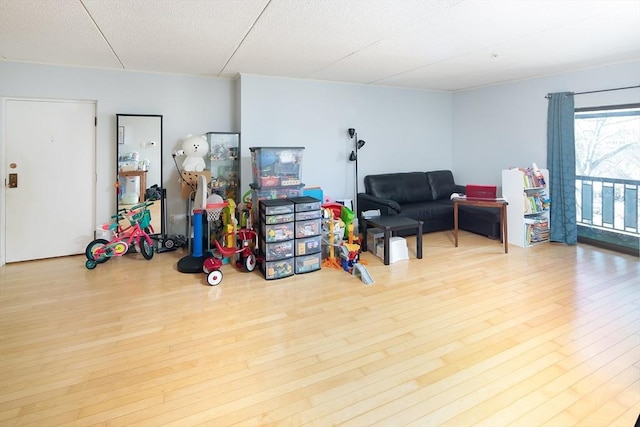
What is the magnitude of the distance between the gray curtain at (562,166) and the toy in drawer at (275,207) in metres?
3.76

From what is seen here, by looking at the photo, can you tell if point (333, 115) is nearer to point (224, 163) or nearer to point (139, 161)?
point (224, 163)

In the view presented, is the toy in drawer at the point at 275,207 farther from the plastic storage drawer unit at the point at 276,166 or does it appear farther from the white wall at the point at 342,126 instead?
the white wall at the point at 342,126

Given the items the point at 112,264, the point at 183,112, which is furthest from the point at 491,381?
the point at 183,112

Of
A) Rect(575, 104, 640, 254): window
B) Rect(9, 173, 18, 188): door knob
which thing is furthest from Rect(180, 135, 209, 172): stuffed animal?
Rect(575, 104, 640, 254): window

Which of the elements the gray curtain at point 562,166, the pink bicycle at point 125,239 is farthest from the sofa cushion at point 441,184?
the pink bicycle at point 125,239

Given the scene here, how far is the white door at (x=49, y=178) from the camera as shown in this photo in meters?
4.05

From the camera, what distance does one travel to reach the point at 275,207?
3574mm

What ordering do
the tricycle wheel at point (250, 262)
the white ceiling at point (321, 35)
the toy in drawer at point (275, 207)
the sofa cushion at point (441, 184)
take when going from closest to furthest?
the white ceiling at point (321, 35) → the toy in drawer at point (275, 207) → the tricycle wheel at point (250, 262) → the sofa cushion at point (441, 184)

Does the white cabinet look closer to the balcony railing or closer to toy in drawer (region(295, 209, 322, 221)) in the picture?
the balcony railing

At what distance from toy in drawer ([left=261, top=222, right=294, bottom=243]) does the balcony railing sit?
4171 millimetres

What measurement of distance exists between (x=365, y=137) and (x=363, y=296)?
10.4 feet

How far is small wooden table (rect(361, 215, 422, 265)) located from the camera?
4051mm

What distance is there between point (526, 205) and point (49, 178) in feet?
20.0

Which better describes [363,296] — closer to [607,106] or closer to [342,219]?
[342,219]
